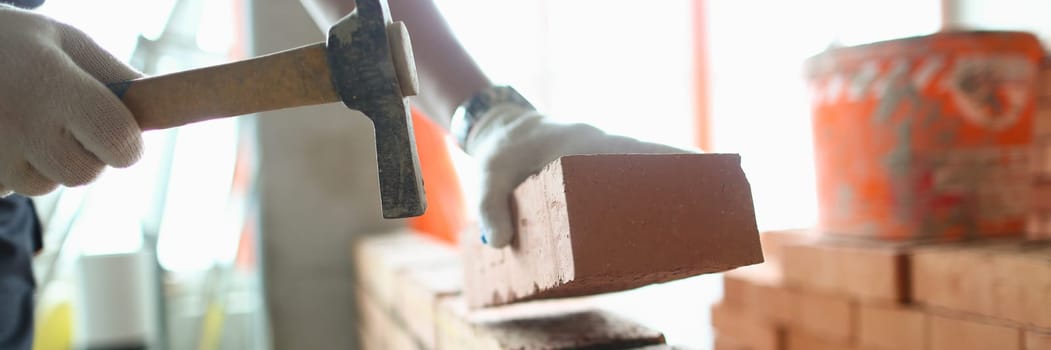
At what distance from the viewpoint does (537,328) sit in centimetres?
122

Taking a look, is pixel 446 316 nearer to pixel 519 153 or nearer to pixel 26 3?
pixel 519 153

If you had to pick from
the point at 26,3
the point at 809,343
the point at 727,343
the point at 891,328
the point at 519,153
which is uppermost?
the point at 26,3

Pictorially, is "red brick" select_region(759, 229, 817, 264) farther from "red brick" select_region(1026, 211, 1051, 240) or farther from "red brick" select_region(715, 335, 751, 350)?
"red brick" select_region(1026, 211, 1051, 240)

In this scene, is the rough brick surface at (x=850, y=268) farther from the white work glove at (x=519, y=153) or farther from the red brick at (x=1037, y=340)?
the white work glove at (x=519, y=153)

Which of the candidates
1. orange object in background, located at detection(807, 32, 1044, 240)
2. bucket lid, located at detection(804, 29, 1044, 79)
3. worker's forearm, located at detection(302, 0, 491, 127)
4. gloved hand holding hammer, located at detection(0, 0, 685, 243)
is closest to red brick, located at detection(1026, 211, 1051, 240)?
orange object in background, located at detection(807, 32, 1044, 240)

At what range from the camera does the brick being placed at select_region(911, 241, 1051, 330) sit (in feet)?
4.15

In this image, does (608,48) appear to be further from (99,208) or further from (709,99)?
(99,208)

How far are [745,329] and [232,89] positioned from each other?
1.79 metres

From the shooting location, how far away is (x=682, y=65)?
6.79 metres

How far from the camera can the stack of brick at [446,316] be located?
113cm

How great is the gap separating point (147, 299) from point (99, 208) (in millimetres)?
1431

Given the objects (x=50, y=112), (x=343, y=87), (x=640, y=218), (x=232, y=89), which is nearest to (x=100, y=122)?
(x=50, y=112)

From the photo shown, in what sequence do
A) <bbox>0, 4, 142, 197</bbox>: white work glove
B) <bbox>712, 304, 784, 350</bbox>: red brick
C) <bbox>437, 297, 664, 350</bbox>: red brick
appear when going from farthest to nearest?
1. <bbox>712, 304, 784, 350</bbox>: red brick
2. <bbox>437, 297, 664, 350</bbox>: red brick
3. <bbox>0, 4, 142, 197</bbox>: white work glove

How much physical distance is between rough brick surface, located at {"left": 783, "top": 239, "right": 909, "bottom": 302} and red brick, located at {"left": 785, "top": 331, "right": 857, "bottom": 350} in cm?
14
